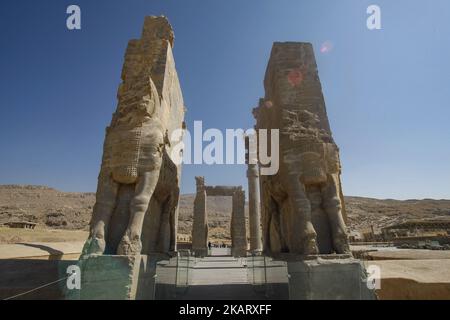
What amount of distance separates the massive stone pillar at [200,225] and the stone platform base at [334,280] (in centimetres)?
1366

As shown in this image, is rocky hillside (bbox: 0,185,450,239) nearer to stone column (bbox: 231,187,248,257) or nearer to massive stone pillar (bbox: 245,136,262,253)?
stone column (bbox: 231,187,248,257)

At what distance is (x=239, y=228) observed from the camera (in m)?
17.5

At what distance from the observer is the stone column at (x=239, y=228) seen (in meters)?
17.1

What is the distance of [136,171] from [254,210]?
12.8m

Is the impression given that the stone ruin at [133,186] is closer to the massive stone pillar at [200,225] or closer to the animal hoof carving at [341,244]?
the animal hoof carving at [341,244]

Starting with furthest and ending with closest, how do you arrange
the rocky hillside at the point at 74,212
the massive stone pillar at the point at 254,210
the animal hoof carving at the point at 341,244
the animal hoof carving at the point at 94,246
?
1. the rocky hillside at the point at 74,212
2. the massive stone pillar at the point at 254,210
3. the animal hoof carving at the point at 341,244
4. the animal hoof carving at the point at 94,246

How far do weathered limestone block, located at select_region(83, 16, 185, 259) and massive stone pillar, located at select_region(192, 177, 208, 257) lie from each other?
11.8 m

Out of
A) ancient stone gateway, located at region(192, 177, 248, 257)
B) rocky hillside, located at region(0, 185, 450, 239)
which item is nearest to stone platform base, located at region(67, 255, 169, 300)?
ancient stone gateway, located at region(192, 177, 248, 257)

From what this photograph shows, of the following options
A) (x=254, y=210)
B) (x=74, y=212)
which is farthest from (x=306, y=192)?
(x=74, y=212)

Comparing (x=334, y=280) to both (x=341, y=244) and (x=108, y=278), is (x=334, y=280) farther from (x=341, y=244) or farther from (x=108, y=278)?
(x=108, y=278)

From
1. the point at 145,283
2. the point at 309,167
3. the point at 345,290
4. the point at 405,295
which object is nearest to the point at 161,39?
the point at 309,167

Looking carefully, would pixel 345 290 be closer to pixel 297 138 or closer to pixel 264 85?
pixel 297 138

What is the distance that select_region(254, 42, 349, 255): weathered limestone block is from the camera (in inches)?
161

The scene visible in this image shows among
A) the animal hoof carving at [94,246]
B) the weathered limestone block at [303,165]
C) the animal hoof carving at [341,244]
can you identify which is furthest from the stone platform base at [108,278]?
the animal hoof carving at [341,244]
